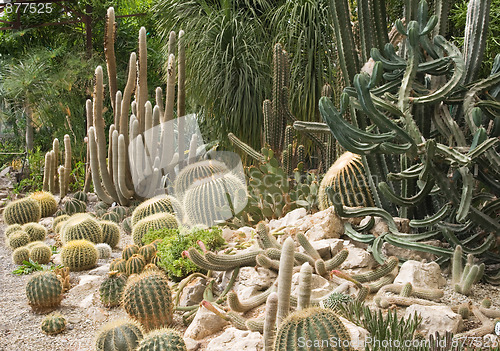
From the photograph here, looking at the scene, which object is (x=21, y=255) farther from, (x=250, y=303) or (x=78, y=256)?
(x=250, y=303)

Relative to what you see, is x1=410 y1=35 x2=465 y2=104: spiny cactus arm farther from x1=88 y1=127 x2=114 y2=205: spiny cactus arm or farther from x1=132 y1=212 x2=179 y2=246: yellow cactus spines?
x1=88 y1=127 x2=114 y2=205: spiny cactus arm

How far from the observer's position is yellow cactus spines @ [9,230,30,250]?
468 centimetres

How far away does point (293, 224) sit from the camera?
10.2 feet

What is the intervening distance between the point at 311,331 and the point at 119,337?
1046 mm

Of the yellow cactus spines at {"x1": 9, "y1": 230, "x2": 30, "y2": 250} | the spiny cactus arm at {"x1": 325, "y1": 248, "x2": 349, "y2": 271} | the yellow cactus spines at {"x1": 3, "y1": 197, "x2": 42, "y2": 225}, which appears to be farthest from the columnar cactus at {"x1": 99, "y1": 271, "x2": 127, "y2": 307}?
the yellow cactus spines at {"x1": 3, "y1": 197, "x2": 42, "y2": 225}

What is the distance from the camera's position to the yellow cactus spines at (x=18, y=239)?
15.3 feet

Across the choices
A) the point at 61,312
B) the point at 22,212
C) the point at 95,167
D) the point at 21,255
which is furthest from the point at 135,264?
the point at 95,167

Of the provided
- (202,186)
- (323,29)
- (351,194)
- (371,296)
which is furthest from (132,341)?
(323,29)

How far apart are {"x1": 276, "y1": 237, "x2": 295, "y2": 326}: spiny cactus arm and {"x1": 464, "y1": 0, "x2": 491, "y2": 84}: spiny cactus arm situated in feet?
5.69

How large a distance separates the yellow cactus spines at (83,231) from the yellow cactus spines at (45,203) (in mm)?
1959

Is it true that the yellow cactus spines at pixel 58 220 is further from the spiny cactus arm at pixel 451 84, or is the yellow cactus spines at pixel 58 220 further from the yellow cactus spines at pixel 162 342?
the spiny cactus arm at pixel 451 84

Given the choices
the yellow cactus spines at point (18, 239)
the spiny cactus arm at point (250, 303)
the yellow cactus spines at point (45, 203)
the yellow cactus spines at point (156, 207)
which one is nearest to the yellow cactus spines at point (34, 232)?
the yellow cactus spines at point (18, 239)

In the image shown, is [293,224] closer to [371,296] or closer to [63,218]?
[371,296]

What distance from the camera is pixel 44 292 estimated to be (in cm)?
315
